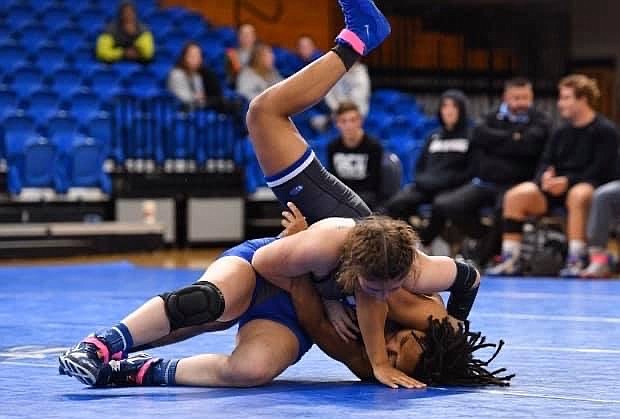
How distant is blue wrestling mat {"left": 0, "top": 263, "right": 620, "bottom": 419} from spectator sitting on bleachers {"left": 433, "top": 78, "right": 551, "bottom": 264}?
2.09 m

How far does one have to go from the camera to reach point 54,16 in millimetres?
13570

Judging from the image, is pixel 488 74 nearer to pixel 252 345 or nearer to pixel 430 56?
pixel 430 56

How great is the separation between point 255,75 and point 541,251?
4.73 metres

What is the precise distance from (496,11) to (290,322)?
45.0 feet

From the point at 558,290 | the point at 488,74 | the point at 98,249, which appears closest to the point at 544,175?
the point at 558,290

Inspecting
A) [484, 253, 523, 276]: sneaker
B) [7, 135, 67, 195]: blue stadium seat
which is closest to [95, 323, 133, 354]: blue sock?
[484, 253, 523, 276]: sneaker

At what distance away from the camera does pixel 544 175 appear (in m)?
9.09

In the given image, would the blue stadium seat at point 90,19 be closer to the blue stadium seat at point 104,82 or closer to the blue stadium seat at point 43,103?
the blue stadium seat at point 104,82

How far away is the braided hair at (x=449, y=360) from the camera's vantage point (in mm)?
3963

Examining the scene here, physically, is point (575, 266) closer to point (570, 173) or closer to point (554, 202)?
point (554, 202)

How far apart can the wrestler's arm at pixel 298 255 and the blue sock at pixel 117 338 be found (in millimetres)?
447

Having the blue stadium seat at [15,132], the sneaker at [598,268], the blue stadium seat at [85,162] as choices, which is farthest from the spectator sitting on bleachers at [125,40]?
the sneaker at [598,268]

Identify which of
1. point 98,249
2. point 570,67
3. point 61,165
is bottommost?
point 98,249

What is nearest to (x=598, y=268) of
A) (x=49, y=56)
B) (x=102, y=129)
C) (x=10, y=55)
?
(x=102, y=129)
